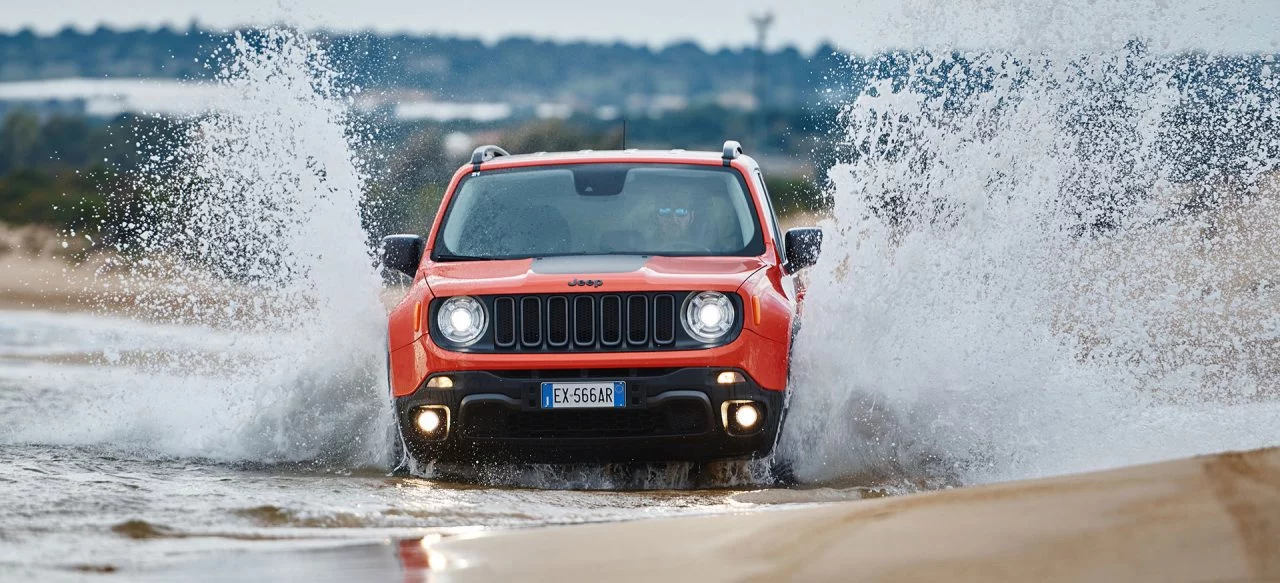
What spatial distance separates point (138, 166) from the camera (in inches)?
570

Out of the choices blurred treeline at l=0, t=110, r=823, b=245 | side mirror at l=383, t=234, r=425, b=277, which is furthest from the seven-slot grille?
blurred treeline at l=0, t=110, r=823, b=245

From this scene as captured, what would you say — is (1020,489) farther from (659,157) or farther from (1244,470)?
(659,157)

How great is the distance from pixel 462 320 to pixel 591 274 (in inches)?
24.7

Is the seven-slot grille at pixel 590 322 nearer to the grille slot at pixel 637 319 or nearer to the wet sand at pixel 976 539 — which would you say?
the grille slot at pixel 637 319

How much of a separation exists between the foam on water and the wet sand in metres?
2.47

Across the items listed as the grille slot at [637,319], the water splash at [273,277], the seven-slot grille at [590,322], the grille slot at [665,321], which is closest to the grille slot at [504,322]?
the seven-slot grille at [590,322]

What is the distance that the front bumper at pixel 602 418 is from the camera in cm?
777

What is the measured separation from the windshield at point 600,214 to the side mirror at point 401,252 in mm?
114

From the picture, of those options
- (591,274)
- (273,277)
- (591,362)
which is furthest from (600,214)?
(273,277)

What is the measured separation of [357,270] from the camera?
1027cm

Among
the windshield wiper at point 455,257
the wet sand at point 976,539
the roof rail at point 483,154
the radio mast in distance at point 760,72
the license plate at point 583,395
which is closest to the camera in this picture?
the wet sand at point 976,539

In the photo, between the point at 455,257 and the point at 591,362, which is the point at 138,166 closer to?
the point at 455,257

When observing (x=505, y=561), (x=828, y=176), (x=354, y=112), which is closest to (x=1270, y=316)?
(x=828, y=176)

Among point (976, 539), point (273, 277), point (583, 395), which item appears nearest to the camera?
point (976, 539)
